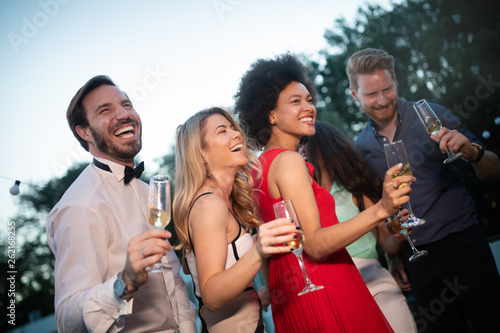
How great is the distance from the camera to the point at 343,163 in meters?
3.30

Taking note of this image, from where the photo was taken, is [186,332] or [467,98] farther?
[467,98]

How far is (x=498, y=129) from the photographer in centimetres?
977

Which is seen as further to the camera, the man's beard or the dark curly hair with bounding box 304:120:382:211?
the dark curly hair with bounding box 304:120:382:211

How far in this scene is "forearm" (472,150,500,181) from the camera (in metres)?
3.06

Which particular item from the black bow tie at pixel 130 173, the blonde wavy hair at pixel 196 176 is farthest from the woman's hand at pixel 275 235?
the black bow tie at pixel 130 173

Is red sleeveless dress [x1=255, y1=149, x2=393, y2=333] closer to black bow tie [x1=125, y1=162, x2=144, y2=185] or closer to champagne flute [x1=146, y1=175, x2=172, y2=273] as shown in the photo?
champagne flute [x1=146, y1=175, x2=172, y2=273]

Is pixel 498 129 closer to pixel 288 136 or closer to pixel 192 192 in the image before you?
pixel 288 136

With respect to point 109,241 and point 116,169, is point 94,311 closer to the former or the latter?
point 109,241

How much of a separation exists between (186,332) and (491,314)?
7.75 ft

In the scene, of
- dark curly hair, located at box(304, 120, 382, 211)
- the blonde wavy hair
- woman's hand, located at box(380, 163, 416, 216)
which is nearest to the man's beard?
the blonde wavy hair

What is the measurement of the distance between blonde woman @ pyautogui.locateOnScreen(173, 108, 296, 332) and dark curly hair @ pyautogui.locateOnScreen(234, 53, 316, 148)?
198 mm

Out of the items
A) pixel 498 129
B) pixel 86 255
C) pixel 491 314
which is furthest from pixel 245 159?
pixel 498 129

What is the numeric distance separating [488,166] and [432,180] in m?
0.44

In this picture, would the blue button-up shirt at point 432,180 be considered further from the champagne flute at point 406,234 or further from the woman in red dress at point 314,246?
the woman in red dress at point 314,246
